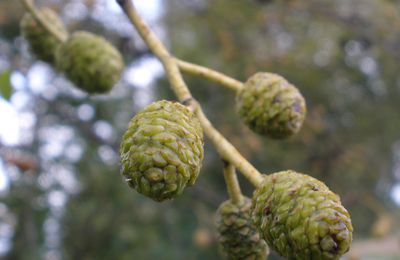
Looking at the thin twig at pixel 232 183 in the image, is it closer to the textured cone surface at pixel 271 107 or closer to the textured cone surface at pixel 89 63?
the textured cone surface at pixel 271 107

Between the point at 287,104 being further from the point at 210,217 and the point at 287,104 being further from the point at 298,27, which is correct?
the point at 298,27

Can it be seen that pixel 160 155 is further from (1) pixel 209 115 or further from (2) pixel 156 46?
(1) pixel 209 115

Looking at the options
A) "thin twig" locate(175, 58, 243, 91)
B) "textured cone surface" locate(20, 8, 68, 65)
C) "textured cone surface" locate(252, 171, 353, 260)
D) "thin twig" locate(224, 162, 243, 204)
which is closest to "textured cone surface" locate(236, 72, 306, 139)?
"thin twig" locate(175, 58, 243, 91)

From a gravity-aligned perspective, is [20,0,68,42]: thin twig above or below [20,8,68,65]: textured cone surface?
below

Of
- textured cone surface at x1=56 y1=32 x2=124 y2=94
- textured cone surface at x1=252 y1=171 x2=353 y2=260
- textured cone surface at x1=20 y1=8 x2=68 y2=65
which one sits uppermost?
textured cone surface at x1=20 y1=8 x2=68 y2=65

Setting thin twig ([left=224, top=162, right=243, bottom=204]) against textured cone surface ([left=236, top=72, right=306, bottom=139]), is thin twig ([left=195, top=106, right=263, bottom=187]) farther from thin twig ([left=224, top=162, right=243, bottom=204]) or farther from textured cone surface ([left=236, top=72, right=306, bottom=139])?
textured cone surface ([left=236, top=72, right=306, bottom=139])

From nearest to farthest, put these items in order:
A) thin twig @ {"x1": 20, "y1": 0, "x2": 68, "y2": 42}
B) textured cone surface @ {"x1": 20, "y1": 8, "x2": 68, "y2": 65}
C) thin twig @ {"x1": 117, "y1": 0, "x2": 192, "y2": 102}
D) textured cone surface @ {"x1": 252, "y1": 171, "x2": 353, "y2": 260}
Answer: textured cone surface @ {"x1": 252, "y1": 171, "x2": 353, "y2": 260}, thin twig @ {"x1": 117, "y1": 0, "x2": 192, "y2": 102}, thin twig @ {"x1": 20, "y1": 0, "x2": 68, "y2": 42}, textured cone surface @ {"x1": 20, "y1": 8, "x2": 68, "y2": 65}
